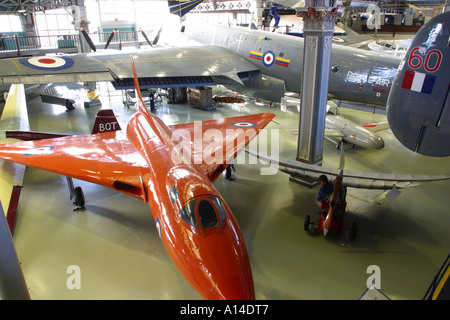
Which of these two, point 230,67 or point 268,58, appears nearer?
point 268,58

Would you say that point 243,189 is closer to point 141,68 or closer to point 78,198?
point 78,198

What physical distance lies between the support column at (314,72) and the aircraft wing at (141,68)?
5777 mm

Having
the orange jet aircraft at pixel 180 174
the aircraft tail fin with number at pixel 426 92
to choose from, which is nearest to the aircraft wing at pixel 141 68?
the orange jet aircraft at pixel 180 174

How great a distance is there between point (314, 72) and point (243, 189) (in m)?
3.65

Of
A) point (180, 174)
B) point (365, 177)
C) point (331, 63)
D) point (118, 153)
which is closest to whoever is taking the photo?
point (180, 174)

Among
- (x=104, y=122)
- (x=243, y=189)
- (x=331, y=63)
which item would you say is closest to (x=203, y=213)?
(x=243, y=189)

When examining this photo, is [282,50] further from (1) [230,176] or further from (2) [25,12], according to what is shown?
(2) [25,12]

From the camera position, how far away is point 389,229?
738 cm

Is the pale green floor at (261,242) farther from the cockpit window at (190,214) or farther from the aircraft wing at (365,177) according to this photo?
the cockpit window at (190,214)

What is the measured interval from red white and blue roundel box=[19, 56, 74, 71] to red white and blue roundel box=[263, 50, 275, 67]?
26.5ft

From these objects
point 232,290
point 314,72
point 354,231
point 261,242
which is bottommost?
point 261,242

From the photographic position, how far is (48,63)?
1235 centimetres

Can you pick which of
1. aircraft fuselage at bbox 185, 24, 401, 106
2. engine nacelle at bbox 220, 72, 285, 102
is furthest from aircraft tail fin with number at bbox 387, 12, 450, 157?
engine nacelle at bbox 220, 72, 285, 102

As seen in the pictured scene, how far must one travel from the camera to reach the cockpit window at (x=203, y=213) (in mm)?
4845
